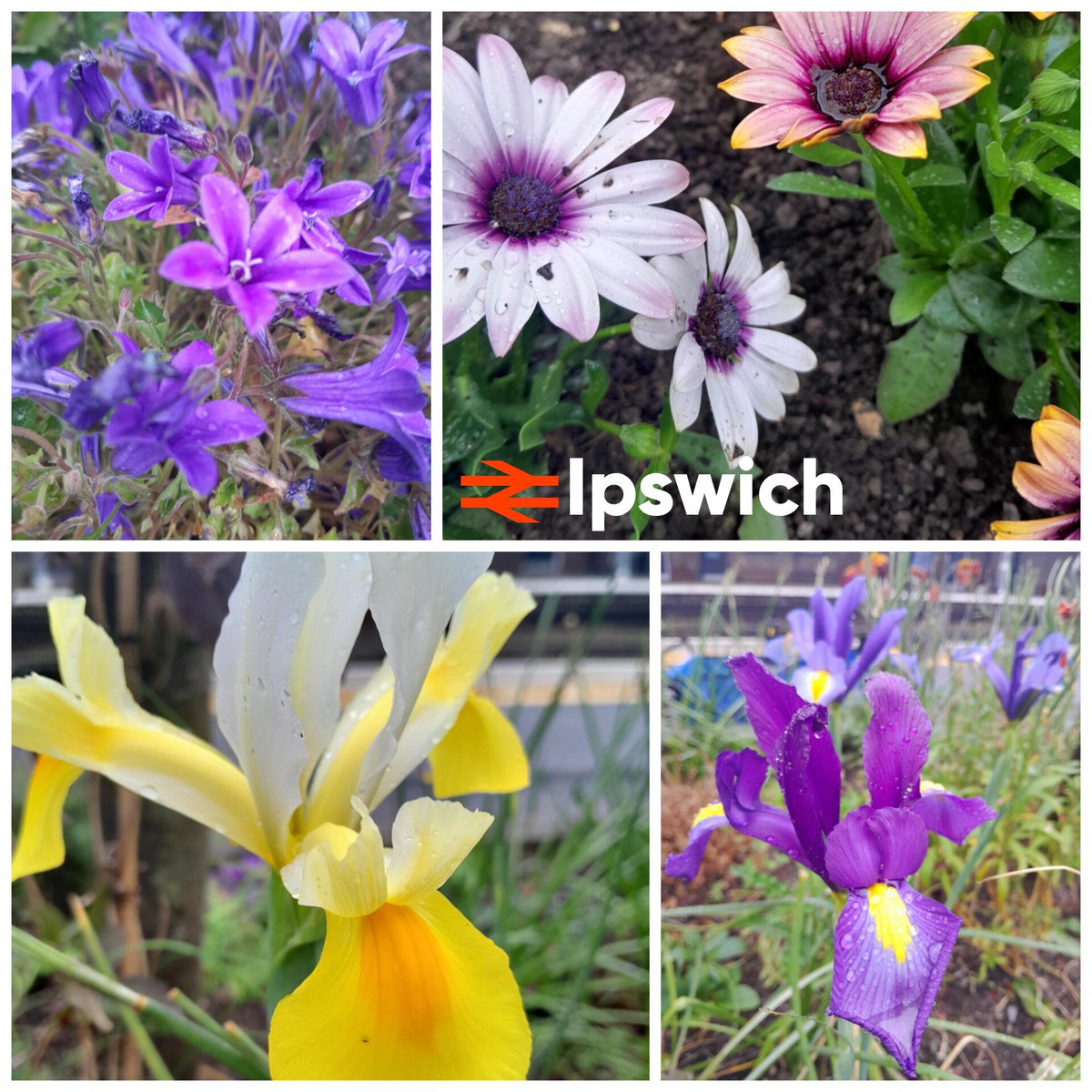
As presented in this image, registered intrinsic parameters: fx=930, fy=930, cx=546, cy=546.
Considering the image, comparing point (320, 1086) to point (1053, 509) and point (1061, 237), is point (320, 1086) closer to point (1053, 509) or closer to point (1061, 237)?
point (1053, 509)

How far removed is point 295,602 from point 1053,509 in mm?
668

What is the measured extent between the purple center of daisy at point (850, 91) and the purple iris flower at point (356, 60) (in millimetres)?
351

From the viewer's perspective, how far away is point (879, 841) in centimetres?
67

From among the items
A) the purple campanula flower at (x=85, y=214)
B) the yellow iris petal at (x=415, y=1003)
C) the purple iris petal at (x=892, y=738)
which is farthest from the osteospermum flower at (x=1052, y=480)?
the purple campanula flower at (x=85, y=214)

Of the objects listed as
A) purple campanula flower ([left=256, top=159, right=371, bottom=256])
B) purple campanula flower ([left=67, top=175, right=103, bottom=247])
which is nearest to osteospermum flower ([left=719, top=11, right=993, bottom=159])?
purple campanula flower ([left=256, top=159, right=371, bottom=256])

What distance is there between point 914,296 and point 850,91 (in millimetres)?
184

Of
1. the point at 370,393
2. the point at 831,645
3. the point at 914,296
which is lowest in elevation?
the point at 831,645

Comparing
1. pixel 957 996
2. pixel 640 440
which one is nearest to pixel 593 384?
pixel 640 440

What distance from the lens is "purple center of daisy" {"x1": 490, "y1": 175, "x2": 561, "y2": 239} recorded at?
31.0 inches

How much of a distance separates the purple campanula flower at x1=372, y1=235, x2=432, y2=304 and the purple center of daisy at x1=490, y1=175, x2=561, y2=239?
0.23ft

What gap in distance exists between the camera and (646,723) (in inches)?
37.7

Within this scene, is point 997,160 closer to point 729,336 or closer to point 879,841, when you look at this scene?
point 729,336

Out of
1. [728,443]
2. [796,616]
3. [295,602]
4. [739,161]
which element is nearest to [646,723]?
[796,616]

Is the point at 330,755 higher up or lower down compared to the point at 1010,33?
lower down
